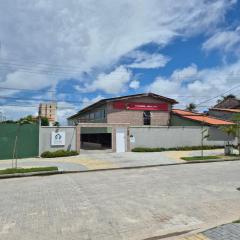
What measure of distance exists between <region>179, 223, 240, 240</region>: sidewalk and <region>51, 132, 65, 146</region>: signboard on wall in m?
18.9

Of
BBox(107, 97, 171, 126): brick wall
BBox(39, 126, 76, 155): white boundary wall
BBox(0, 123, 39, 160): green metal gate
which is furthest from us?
BBox(107, 97, 171, 126): brick wall

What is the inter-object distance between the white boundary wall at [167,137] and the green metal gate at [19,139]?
8406mm

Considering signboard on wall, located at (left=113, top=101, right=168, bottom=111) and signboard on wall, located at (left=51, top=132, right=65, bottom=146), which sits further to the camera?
signboard on wall, located at (left=113, top=101, right=168, bottom=111)

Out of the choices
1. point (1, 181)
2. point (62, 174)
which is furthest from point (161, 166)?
point (1, 181)

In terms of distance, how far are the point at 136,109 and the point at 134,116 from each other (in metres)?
0.85

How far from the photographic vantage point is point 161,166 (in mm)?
18031

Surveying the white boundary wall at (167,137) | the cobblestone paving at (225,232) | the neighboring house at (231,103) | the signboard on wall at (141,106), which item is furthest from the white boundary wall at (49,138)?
the neighboring house at (231,103)

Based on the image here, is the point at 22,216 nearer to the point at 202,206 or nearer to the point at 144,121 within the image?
the point at 202,206

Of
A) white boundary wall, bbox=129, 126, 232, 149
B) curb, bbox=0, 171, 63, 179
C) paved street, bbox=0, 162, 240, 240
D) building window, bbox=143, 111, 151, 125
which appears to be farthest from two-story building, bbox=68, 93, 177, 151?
paved street, bbox=0, 162, 240, 240

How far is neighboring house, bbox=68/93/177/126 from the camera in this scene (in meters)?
33.8

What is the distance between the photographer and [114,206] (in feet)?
27.9

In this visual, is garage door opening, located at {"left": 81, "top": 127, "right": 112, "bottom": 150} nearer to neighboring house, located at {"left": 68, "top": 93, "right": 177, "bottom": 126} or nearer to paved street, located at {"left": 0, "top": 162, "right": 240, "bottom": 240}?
neighboring house, located at {"left": 68, "top": 93, "right": 177, "bottom": 126}

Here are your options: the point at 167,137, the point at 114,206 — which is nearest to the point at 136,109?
the point at 167,137

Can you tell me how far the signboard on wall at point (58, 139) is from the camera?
23766 millimetres
